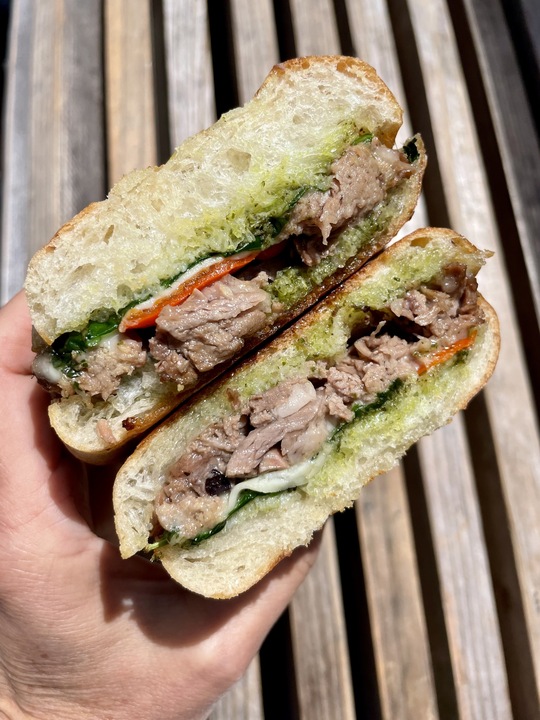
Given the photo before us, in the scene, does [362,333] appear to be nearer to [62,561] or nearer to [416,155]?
[416,155]

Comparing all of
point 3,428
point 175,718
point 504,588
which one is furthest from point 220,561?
point 504,588

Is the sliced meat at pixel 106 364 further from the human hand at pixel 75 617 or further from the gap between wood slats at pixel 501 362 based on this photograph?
the gap between wood slats at pixel 501 362

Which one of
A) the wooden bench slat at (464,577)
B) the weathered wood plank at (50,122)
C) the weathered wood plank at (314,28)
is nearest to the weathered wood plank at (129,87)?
the weathered wood plank at (50,122)

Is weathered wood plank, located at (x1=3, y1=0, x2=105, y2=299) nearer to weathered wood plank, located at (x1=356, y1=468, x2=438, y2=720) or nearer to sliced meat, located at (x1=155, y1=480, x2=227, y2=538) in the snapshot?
sliced meat, located at (x1=155, y1=480, x2=227, y2=538)

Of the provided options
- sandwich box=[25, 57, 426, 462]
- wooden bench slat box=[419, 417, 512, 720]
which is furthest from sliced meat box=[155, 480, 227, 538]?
wooden bench slat box=[419, 417, 512, 720]

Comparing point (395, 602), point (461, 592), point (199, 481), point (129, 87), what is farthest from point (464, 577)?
point (129, 87)

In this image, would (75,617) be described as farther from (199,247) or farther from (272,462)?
(199,247)
